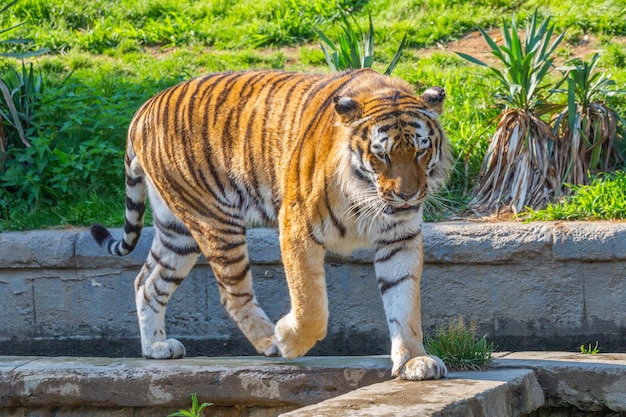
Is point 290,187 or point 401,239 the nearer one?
point 401,239

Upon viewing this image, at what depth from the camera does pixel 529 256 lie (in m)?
5.49

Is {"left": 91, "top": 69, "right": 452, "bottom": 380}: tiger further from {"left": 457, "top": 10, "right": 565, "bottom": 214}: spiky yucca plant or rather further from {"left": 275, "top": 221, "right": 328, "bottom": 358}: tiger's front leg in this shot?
{"left": 457, "top": 10, "right": 565, "bottom": 214}: spiky yucca plant

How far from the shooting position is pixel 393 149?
3986 mm

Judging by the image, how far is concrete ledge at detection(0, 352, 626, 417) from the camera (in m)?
4.18

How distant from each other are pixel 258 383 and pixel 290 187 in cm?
85

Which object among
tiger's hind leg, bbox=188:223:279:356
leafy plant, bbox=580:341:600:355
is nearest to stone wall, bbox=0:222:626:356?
leafy plant, bbox=580:341:600:355

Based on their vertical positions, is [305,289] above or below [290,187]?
below

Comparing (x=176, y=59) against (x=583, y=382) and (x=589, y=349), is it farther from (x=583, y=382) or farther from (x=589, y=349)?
(x=583, y=382)

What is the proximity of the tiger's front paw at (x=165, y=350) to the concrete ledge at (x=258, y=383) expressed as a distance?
29 cm

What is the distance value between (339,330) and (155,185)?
4.42 ft

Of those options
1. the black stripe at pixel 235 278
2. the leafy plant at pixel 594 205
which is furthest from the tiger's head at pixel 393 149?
the leafy plant at pixel 594 205

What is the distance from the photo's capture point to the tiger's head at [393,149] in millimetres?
3986

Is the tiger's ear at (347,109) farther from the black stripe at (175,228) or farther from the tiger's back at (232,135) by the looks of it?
the black stripe at (175,228)

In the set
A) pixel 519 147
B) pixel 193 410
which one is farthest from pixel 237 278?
pixel 519 147
